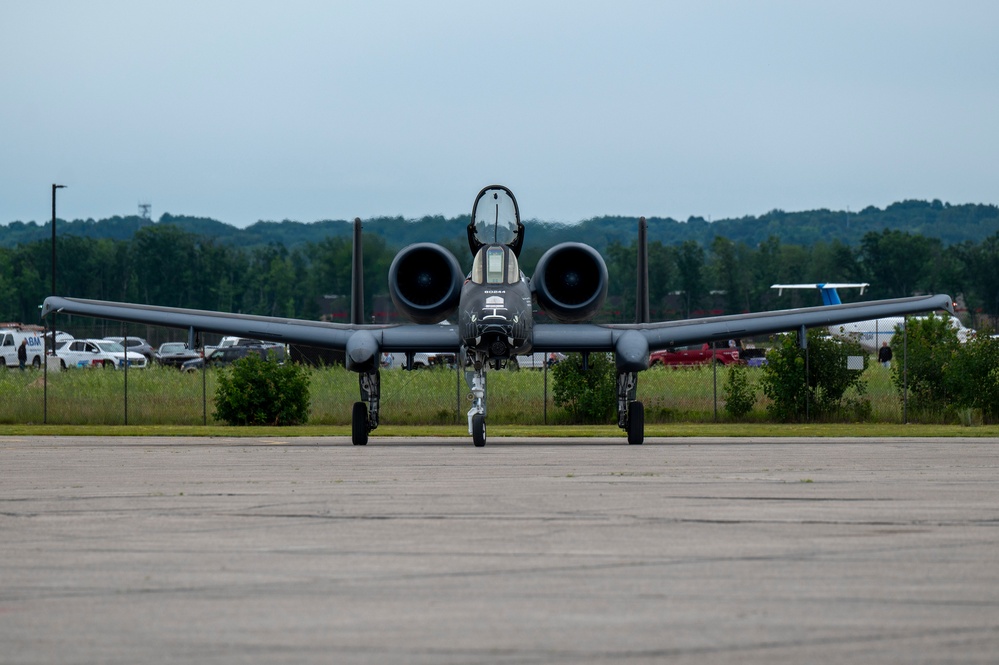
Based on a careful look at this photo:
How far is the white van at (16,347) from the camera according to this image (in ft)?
233

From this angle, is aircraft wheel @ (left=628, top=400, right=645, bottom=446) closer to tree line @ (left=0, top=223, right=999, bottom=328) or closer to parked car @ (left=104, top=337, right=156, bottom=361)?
tree line @ (left=0, top=223, right=999, bottom=328)

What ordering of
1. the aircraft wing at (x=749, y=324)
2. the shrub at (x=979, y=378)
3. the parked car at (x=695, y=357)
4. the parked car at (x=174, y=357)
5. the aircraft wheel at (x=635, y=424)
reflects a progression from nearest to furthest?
the aircraft wheel at (x=635, y=424)
the aircraft wing at (x=749, y=324)
the shrub at (x=979, y=378)
the parked car at (x=695, y=357)
the parked car at (x=174, y=357)

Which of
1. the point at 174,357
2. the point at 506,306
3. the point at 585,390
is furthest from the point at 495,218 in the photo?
the point at 174,357

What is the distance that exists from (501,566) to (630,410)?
16.3 m

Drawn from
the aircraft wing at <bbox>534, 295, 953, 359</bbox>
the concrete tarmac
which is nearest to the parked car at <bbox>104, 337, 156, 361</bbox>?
the aircraft wing at <bbox>534, 295, 953, 359</bbox>

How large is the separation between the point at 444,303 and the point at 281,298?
45391mm

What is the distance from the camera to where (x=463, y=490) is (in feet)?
45.8

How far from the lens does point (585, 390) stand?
117 feet

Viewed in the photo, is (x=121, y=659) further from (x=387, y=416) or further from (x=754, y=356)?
(x=754, y=356)

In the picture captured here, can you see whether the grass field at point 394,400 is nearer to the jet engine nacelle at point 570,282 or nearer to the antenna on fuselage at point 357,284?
the antenna on fuselage at point 357,284

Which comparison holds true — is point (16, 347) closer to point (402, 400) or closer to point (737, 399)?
point (402, 400)

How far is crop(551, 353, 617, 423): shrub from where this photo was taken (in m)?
35.6

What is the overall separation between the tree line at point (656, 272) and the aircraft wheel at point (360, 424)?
110 ft

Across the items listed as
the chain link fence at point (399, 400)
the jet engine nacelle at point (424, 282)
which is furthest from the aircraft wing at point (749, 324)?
the chain link fence at point (399, 400)
